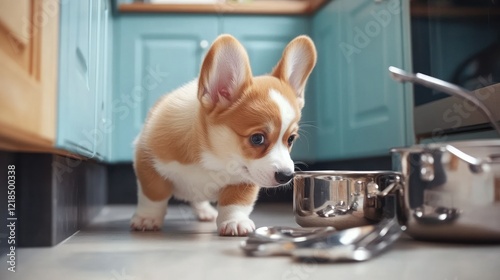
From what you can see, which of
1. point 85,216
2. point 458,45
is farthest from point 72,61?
point 458,45

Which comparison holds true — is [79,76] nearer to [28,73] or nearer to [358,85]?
[28,73]

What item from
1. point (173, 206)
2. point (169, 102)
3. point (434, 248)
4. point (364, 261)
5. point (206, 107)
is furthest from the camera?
point (173, 206)

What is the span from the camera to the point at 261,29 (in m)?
2.26

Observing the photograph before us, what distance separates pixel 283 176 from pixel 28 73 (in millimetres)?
551

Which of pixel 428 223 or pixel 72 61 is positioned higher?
pixel 72 61

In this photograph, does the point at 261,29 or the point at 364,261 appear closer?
the point at 364,261

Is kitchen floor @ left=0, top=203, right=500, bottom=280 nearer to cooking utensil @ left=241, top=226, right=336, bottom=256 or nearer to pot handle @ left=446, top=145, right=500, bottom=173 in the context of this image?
cooking utensil @ left=241, top=226, right=336, bottom=256

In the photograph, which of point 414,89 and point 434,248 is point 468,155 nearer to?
point 434,248

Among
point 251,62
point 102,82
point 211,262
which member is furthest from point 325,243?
point 251,62

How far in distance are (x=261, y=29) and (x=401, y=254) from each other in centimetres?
154

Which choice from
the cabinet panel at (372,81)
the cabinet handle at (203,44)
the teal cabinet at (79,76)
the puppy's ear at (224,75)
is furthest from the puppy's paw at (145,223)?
the cabinet handle at (203,44)

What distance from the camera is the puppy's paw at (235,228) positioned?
1.18 m

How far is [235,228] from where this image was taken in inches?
46.4

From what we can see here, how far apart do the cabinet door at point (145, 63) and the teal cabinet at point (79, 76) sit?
22.9 inches
